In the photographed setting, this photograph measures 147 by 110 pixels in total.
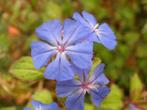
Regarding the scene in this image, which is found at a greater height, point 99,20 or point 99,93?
point 99,20

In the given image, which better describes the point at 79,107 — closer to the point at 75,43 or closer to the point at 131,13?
the point at 75,43

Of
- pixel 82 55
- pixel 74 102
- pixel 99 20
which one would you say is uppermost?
pixel 99 20

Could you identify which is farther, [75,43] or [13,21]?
[13,21]

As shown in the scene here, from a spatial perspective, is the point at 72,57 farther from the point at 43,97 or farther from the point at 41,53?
the point at 43,97

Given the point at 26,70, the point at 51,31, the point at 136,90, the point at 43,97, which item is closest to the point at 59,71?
the point at 51,31

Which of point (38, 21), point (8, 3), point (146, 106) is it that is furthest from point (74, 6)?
point (146, 106)

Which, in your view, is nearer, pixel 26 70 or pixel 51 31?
pixel 51 31

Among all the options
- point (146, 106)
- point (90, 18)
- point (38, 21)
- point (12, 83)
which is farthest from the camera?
point (38, 21)

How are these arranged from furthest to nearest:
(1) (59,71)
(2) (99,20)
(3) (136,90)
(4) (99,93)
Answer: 1. (2) (99,20)
2. (3) (136,90)
3. (4) (99,93)
4. (1) (59,71)
